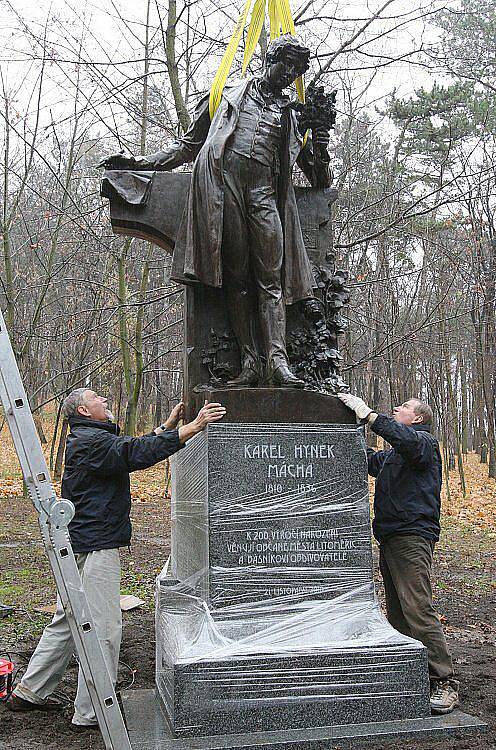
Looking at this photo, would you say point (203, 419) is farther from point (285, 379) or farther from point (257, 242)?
point (257, 242)

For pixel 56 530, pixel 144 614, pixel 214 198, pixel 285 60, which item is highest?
pixel 285 60

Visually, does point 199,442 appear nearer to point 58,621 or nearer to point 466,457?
point 58,621

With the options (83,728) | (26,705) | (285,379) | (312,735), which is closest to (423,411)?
(285,379)

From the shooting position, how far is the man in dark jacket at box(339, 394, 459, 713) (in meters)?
4.93

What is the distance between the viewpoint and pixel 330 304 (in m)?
5.89

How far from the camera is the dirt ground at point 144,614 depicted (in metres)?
4.57

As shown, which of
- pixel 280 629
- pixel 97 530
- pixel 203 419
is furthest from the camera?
pixel 97 530

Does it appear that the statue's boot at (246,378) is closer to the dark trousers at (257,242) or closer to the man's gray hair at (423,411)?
the dark trousers at (257,242)

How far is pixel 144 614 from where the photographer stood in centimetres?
799

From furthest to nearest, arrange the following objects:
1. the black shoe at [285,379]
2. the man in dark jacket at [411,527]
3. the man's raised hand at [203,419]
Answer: the black shoe at [285,379] → the man in dark jacket at [411,527] → the man's raised hand at [203,419]

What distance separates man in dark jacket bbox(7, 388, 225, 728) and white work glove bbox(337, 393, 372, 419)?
2.64 ft

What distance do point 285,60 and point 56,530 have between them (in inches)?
149

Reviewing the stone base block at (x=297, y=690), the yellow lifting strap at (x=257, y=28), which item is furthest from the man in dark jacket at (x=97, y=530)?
the yellow lifting strap at (x=257, y=28)

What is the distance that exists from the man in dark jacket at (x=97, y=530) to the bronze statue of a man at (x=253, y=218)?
88 centimetres
